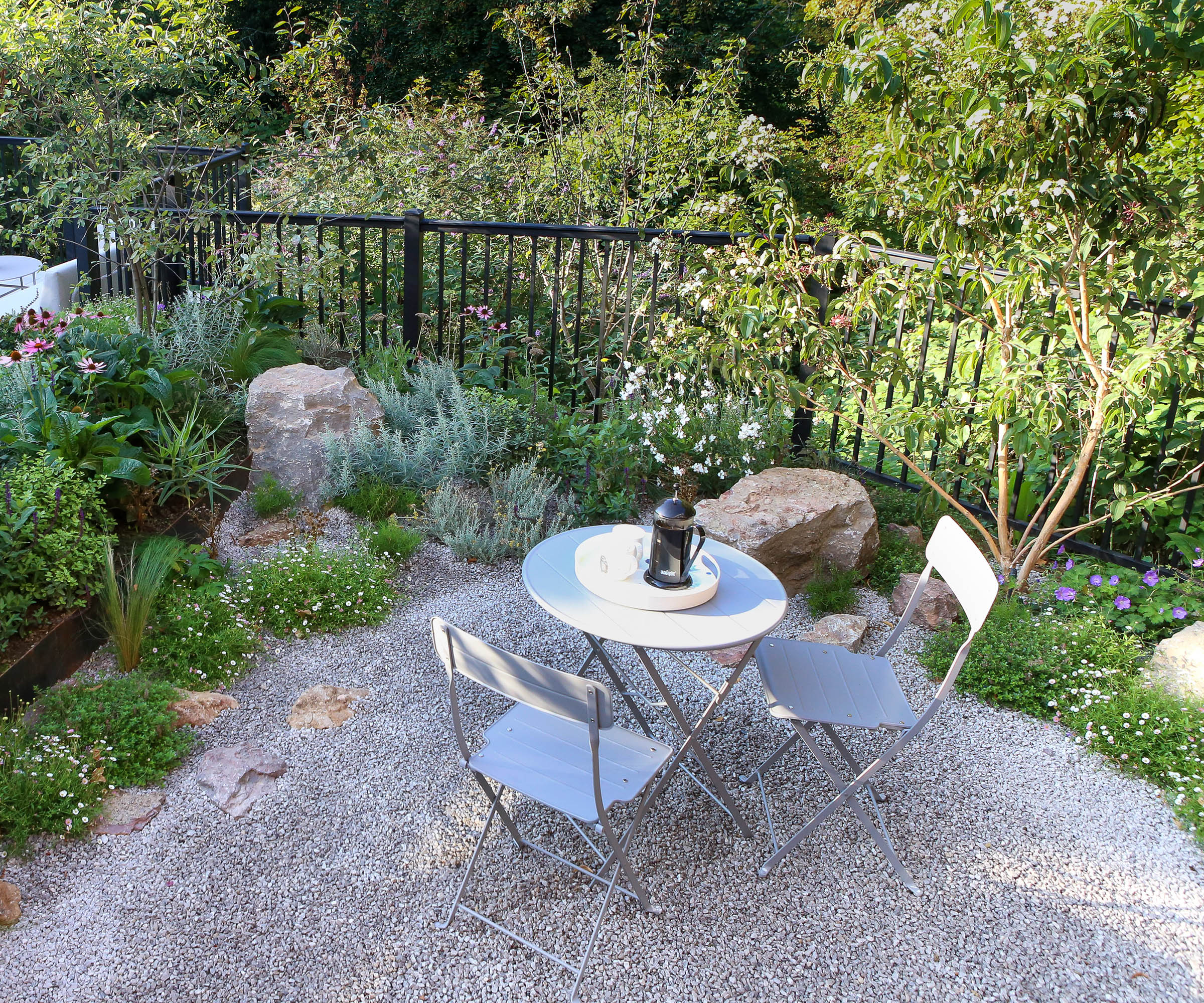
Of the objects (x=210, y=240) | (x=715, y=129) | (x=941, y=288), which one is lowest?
(x=210, y=240)

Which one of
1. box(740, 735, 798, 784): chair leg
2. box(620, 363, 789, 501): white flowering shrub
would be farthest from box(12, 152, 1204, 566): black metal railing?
box(740, 735, 798, 784): chair leg

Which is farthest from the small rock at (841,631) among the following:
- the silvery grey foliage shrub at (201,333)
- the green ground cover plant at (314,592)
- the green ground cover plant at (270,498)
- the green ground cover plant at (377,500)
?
the silvery grey foliage shrub at (201,333)

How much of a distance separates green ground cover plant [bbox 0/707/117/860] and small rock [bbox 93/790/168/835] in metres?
0.03

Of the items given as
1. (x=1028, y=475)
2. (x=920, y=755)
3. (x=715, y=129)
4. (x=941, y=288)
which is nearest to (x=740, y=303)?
(x=941, y=288)

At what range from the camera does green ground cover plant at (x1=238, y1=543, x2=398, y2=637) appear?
348 centimetres

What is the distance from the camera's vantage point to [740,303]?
13.9 feet

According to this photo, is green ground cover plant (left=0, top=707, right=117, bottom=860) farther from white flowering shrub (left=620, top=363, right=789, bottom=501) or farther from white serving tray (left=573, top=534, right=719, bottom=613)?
white flowering shrub (left=620, top=363, right=789, bottom=501)

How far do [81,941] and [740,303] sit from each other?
11.5ft

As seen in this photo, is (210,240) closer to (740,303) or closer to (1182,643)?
(740,303)

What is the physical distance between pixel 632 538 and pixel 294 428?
2.23 metres

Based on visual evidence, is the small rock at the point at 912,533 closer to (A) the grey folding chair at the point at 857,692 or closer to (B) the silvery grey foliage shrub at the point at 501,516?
(A) the grey folding chair at the point at 857,692

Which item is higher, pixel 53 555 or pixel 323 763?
pixel 53 555

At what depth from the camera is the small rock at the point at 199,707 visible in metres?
2.89

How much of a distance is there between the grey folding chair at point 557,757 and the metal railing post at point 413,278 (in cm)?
340
